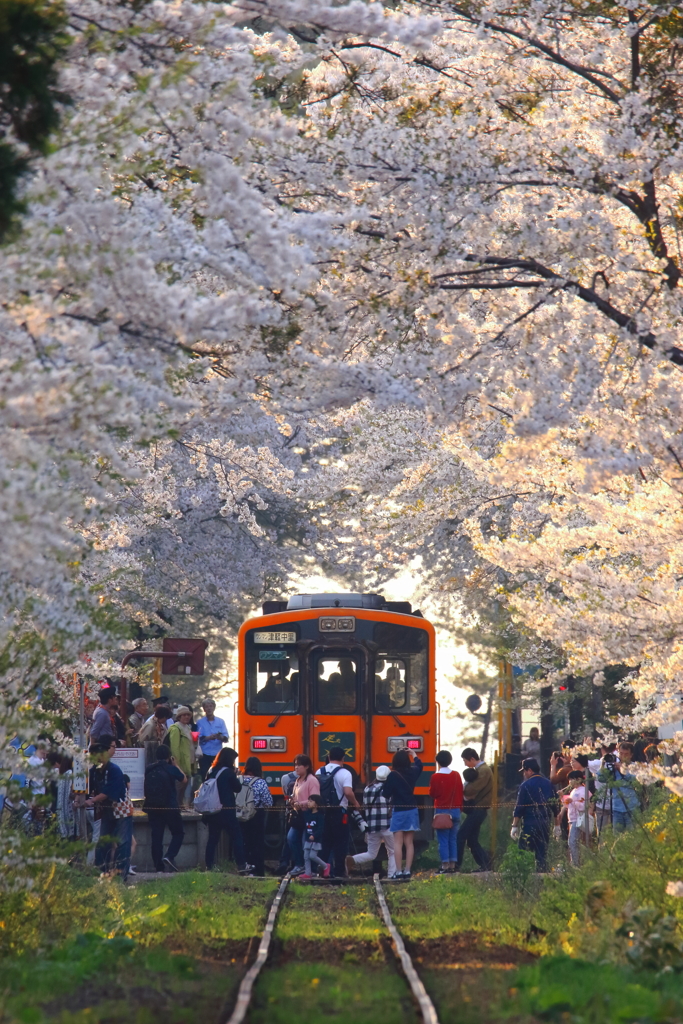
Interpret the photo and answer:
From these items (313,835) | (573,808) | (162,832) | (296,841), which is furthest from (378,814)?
(162,832)

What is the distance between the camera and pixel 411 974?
923cm

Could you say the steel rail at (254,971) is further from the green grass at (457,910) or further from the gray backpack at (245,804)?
the gray backpack at (245,804)

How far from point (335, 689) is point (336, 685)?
0.19 ft

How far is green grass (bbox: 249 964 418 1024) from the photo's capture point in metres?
7.74

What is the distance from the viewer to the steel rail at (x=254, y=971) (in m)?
7.81

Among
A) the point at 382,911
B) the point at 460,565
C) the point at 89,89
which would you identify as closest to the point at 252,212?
the point at 89,89

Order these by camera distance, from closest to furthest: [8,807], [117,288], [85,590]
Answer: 1. [117,288]
2. [85,590]
3. [8,807]

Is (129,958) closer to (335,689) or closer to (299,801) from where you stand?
(299,801)

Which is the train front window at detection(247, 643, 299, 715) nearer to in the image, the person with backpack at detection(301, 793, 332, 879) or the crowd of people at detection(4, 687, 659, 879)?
the crowd of people at detection(4, 687, 659, 879)

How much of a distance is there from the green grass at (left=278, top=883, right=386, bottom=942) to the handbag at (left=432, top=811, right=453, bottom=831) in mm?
1692

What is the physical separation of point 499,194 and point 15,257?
4414mm

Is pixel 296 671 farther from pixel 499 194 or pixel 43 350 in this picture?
Answer: pixel 43 350

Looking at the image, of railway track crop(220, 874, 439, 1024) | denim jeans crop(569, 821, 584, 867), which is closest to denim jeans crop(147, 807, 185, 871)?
railway track crop(220, 874, 439, 1024)

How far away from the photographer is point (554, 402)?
33.4 ft
